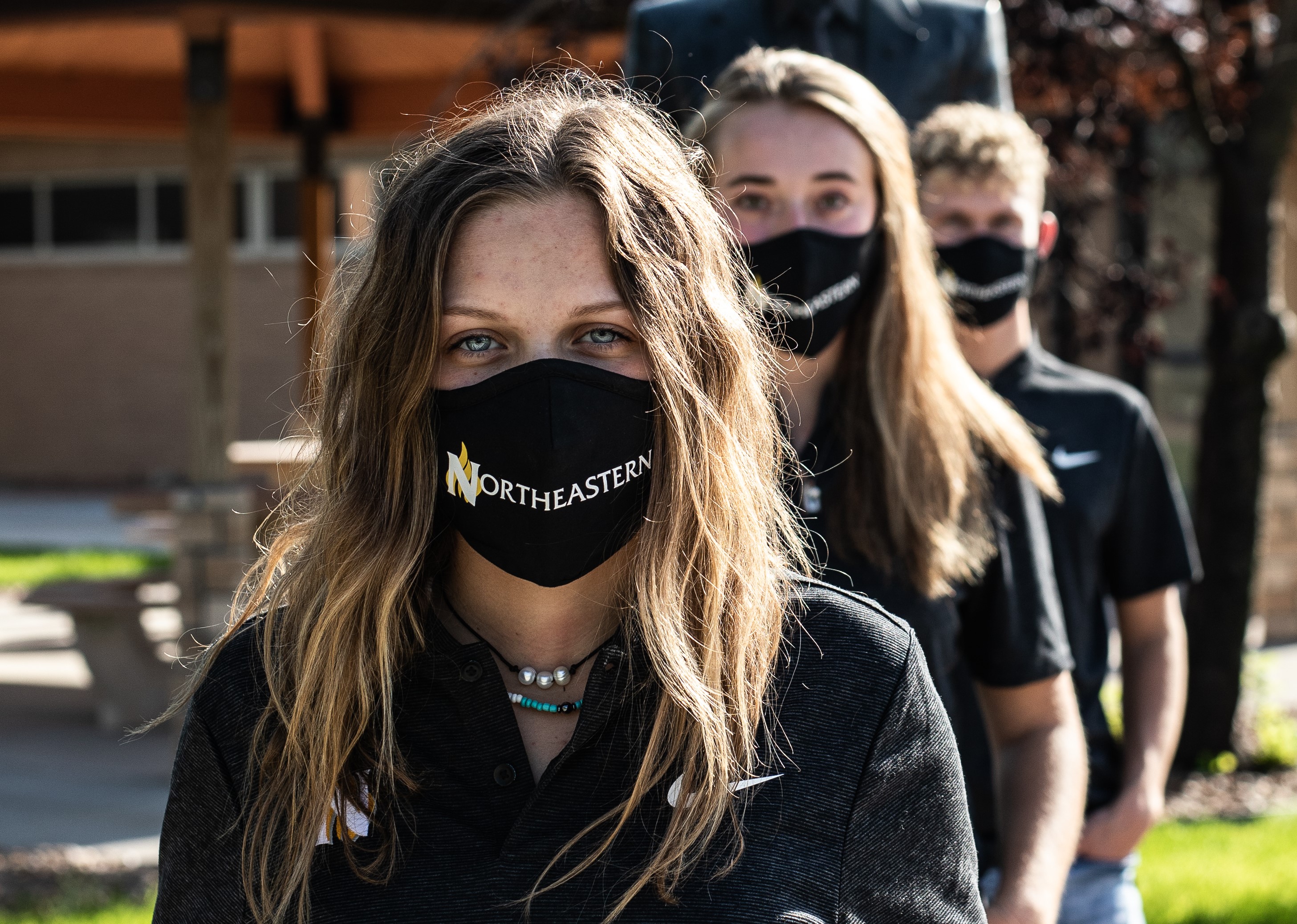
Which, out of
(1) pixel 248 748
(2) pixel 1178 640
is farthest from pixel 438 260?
(2) pixel 1178 640

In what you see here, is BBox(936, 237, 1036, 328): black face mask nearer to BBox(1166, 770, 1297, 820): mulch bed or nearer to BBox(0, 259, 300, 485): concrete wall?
BBox(1166, 770, 1297, 820): mulch bed

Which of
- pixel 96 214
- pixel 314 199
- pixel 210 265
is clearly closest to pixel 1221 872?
pixel 210 265

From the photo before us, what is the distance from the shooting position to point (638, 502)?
5.71ft

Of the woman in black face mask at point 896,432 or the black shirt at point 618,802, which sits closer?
the black shirt at point 618,802

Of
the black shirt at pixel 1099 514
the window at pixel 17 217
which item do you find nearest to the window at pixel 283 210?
the window at pixel 17 217

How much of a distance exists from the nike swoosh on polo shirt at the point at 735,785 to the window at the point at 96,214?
2010 cm

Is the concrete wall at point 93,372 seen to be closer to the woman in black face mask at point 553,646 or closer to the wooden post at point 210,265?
the wooden post at point 210,265

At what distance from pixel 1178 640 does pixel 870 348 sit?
1.12 metres

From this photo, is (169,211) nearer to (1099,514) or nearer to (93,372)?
(93,372)

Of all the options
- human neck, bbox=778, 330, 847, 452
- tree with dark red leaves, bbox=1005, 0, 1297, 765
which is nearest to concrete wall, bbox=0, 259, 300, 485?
tree with dark red leaves, bbox=1005, 0, 1297, 765

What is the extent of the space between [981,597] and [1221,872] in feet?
10.6

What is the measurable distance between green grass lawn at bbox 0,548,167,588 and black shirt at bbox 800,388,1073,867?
33.0 ft

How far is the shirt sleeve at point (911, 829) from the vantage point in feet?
5.18

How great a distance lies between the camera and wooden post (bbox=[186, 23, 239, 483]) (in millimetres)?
7148
